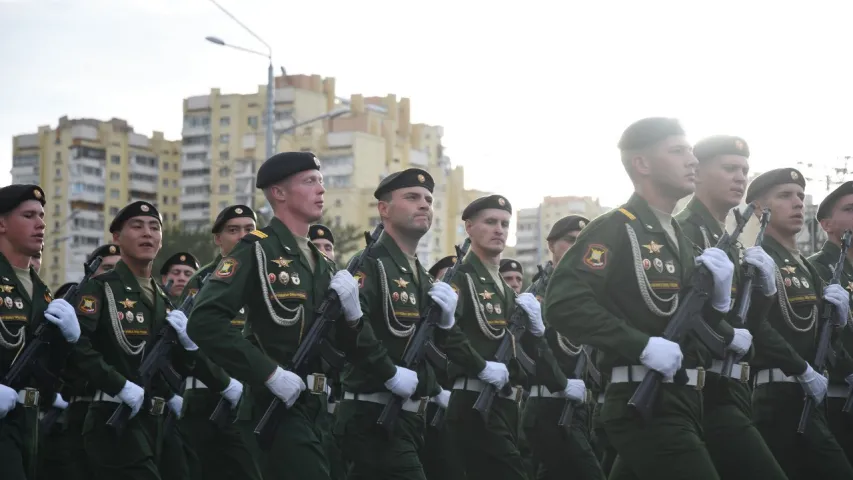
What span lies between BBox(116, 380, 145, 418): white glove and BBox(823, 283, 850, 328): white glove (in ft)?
16.1

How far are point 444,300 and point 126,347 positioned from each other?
241 cm

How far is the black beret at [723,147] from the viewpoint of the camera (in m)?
8.02

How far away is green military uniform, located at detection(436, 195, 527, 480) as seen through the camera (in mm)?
8758

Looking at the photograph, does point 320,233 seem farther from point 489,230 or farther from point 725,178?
point 725,178

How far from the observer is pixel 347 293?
6.95 m

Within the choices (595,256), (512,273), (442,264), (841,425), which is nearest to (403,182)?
(595,256)

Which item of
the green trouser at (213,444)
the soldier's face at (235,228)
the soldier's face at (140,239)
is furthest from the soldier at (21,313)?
the soldier's face at (235,228)

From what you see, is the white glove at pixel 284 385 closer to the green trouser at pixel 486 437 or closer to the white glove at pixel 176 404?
the green trouser at pixel 486 437

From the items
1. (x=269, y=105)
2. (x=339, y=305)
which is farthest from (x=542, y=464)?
(x=269, y=105)

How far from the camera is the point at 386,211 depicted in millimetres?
8438

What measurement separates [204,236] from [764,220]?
4613cm

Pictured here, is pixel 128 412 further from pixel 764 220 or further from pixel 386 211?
pixel 764 220

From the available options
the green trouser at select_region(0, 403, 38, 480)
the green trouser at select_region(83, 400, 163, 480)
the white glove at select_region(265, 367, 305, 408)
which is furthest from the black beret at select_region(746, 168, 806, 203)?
the green trouser at select_region(0, 403, 38, 480)

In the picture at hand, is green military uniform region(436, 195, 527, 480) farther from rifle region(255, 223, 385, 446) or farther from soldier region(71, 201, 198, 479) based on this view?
soldier region(71, 201, 198, 479)
